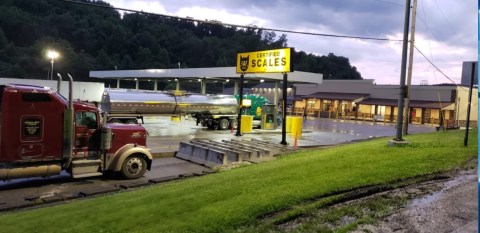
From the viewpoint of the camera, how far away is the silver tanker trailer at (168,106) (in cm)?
2798

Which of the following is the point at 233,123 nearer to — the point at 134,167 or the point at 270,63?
the point at 270,63

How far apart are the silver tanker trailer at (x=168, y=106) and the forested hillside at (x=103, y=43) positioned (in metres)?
86.0

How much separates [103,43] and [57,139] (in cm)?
12963

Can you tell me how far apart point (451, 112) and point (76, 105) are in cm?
5036

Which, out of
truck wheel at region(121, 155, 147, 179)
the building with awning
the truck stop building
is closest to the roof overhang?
the building with awning

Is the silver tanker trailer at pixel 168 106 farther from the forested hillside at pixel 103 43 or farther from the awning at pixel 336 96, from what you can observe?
the forested hillside at pixel 103 43

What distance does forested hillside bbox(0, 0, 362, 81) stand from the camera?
11519 centimetres

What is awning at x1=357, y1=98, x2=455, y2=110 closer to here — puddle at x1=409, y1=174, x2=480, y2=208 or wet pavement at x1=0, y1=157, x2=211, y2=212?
wet pavement at x1=0, y1=157, x2=211, y2=212

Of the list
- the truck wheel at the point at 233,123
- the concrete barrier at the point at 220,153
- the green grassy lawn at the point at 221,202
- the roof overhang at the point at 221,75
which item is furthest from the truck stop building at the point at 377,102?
the green grassy lawn at the point at 221,202

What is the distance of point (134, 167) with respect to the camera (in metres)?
13.8

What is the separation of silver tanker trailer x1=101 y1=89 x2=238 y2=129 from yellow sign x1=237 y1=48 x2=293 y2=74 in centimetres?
784

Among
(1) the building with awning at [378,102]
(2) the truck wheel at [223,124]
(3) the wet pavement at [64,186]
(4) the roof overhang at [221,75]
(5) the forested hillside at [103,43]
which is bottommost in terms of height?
(3) the wet pavement at [64,186]

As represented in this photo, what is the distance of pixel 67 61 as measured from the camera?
376 feet

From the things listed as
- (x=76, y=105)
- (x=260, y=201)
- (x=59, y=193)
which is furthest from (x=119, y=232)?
(x=76, y=105)
